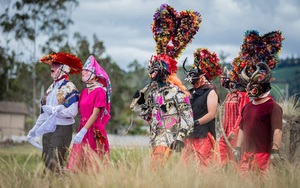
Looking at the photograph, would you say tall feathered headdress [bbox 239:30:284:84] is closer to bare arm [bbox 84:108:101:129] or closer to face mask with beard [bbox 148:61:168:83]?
face mask with beard [bbox 148:61:168:83]

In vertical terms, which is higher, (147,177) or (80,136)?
(80,136)

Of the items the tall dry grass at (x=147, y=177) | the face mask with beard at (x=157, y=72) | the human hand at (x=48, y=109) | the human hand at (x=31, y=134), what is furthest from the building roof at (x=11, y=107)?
the tall dry grass at (x=147, y=177)

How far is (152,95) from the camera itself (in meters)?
7.90

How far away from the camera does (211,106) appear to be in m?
8.34

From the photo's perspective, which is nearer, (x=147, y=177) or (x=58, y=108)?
(x=147, y=177)

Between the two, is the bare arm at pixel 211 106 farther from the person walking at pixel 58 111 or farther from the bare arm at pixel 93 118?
the person walking at pixel 58 111

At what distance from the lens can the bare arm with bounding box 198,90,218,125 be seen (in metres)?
8.23

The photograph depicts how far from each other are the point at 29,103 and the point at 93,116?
170 feet

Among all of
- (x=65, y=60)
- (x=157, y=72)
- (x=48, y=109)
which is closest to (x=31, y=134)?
(x=48, y=109)

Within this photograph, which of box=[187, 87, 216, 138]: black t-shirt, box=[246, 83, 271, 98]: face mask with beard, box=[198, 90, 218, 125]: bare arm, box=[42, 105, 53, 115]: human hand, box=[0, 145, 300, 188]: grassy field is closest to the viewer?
box=[0, 145, 300, 188]: grassy field

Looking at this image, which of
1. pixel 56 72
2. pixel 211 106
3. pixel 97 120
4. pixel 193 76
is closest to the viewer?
pixel 97 120

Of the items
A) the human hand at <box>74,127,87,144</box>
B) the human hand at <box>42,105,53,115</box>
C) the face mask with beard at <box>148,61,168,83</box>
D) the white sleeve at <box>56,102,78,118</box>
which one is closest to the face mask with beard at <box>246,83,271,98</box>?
the face mask with beard at <box>148,61,168,83</box>

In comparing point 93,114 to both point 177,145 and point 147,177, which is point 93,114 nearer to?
point 177,145

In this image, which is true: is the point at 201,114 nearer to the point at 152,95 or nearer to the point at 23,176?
the point at 152,95
